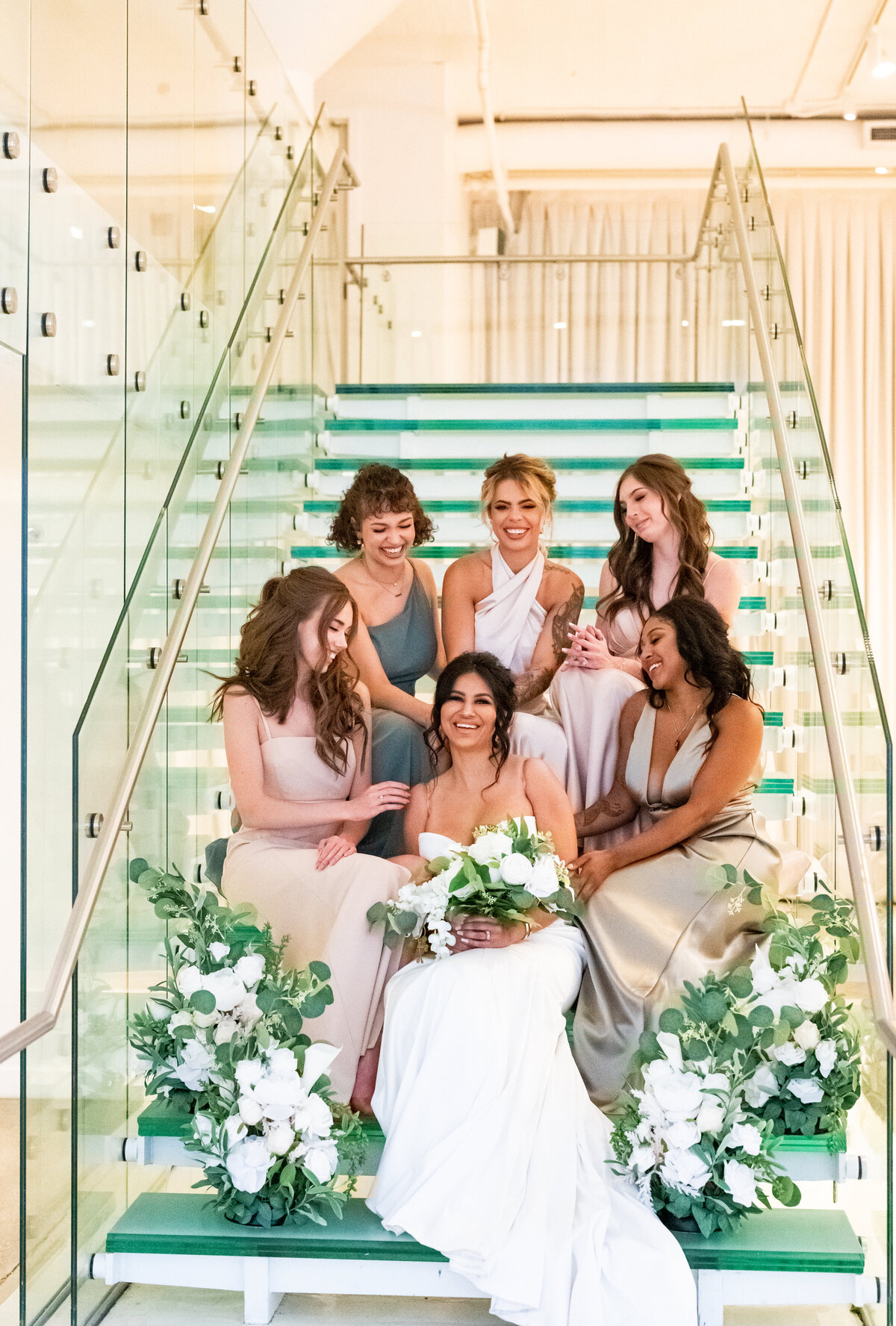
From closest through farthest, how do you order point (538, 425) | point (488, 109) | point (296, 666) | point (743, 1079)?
point (743, 1079), point (296, 666), point (538, 425), point (488, 109)

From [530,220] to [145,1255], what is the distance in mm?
7547

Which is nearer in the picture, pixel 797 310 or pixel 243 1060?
pixel 243 1060

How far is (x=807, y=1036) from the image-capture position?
2.71 m

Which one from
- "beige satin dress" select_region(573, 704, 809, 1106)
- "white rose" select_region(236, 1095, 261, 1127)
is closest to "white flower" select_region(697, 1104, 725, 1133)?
"beige satin dress" select_region(573, 704, 809, 1106)

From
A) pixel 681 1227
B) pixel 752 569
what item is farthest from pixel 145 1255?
pixel 752 569

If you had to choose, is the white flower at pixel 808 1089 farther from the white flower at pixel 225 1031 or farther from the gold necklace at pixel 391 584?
the gold necklace at pixel 391 584

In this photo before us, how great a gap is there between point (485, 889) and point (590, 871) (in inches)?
16.7

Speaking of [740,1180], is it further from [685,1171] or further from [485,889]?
[485,889]

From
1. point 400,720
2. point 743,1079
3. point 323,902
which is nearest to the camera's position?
point 743,1079

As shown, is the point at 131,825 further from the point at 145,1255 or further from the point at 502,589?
the point at 502,589

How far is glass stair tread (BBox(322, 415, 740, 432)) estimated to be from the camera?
528 centimetres

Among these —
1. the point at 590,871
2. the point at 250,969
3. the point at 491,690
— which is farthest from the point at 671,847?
the point at 250,969

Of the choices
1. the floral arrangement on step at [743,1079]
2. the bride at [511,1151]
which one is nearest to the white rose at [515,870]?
the bride at [511,1151]

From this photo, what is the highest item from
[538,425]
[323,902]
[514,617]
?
[538,425]
